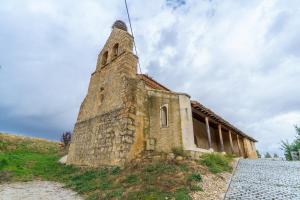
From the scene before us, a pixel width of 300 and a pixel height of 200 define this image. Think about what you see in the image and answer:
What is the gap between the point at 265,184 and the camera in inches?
265

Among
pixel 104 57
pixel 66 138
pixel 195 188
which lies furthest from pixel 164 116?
pixel 66 138

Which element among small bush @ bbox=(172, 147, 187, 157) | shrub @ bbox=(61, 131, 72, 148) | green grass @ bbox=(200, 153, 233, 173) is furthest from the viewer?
shrub @ bbox=(61, 131, 72, 148)

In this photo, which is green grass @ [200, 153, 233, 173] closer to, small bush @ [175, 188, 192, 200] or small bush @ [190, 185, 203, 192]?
small bush @ [190, 185, 203, 192]

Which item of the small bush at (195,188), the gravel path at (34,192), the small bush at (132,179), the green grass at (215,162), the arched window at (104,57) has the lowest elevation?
the gravel path at (34,192)

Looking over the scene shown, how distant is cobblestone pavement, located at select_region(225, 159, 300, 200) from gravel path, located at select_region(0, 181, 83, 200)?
16.7 feet

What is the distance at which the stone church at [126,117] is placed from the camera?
9602mm

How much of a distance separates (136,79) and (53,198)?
690 centimetres

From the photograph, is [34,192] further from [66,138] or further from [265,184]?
[66,138]

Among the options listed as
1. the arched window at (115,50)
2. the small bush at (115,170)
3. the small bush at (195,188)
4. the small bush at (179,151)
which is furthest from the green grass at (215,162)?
the arched window at (115,50)

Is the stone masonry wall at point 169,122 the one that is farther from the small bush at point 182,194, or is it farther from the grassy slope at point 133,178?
the small bush at point 182,194

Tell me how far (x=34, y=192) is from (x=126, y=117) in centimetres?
465

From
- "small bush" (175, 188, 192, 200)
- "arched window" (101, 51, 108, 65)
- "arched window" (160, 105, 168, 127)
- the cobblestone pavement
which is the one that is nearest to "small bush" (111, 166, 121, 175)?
"arched window" (160, 105, 168, 127)

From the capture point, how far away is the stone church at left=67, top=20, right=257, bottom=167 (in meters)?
9.60

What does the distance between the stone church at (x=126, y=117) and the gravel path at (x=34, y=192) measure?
8.10ft
